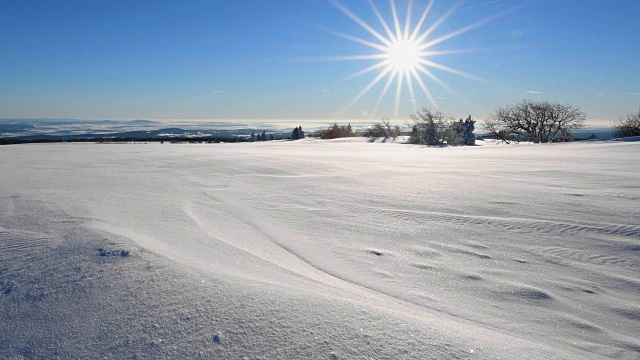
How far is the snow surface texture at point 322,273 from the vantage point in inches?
39.8

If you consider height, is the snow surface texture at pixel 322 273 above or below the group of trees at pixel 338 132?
below

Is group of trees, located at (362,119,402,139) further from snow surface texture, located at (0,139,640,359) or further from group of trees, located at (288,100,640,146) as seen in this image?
snow surface texture, located at (0,139,640,359)

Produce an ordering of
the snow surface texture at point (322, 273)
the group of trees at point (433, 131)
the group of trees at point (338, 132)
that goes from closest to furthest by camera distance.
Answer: the snow surface texture at point (322, 273), the group of trees at point (433, 131), the group of trees at point (338, 132)

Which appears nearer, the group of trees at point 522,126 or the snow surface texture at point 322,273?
the snow surface texture at point 322,273

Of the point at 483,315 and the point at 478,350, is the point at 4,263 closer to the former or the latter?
the point at 478,350

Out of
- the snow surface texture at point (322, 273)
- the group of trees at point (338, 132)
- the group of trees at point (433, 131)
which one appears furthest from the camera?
the group of trees at point (338, 132)

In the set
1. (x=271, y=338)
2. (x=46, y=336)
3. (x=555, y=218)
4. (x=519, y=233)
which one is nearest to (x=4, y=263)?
(x=46, y=336)

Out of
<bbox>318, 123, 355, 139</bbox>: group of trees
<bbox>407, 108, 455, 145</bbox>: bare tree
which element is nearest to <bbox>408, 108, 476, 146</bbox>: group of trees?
<bbox>407, 108, 455, 145</bbox>: bare tree

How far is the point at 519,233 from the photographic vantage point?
7.58 feet

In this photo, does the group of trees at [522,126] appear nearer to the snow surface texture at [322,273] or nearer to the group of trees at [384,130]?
the group of trees at [384,130]

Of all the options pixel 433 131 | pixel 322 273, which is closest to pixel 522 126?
pixel 433 131

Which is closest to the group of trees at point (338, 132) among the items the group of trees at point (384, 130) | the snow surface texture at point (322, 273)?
the group of trees at point (384, 130)

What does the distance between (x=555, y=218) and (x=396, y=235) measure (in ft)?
3.93

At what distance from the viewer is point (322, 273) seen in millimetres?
1752
